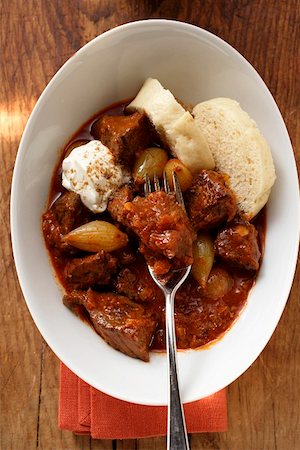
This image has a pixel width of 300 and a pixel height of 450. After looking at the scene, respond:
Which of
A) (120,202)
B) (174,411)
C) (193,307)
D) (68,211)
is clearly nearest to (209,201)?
(120,202)

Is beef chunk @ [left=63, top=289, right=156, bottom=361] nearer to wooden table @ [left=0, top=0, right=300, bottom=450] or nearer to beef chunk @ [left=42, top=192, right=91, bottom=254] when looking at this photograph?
beef chunk @ [left=42, top=192, right=91, bottom=254]

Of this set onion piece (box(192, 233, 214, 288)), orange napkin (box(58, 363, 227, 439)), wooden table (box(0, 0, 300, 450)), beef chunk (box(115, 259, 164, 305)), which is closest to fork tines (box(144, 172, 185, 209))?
onion piece (box(192, 233, 214, 288))

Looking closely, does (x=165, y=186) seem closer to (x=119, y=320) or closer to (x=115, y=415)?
(x=119, y=320)

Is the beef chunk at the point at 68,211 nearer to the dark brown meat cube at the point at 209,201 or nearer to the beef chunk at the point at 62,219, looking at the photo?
the beef chunk at the point at 62,219

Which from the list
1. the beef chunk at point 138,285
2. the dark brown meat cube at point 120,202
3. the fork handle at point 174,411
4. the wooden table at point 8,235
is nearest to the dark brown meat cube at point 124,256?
the beef chunk at point 138,285

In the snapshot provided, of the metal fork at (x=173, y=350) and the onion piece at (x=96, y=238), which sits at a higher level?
the onion piece at (x=96, y=238)

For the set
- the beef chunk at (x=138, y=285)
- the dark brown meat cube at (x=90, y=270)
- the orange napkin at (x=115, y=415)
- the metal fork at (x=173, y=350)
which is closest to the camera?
the metal fork at (x=173, y=350)

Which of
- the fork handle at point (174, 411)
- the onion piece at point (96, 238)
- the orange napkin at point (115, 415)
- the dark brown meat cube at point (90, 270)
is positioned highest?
the onion piece at point (96, 238)
